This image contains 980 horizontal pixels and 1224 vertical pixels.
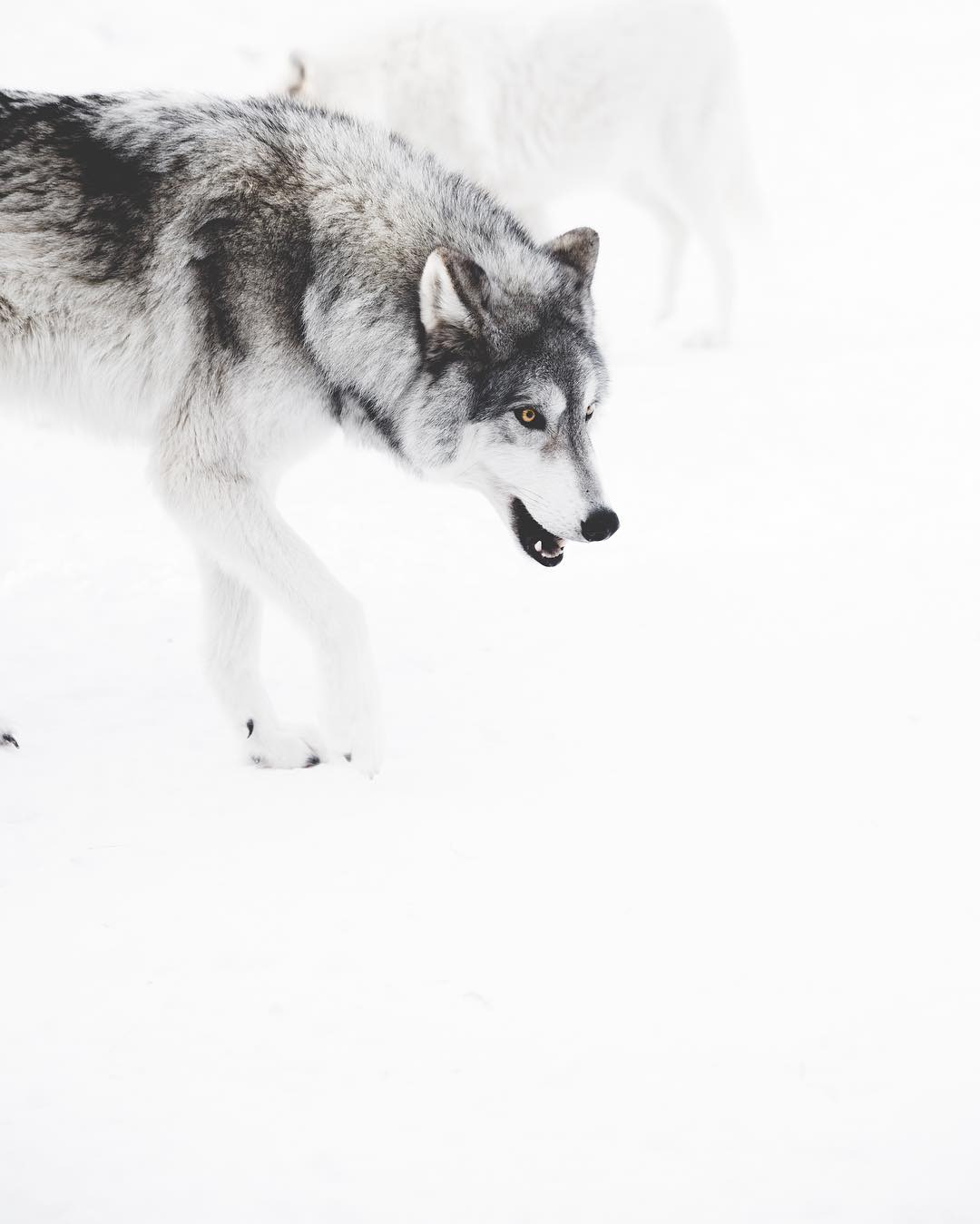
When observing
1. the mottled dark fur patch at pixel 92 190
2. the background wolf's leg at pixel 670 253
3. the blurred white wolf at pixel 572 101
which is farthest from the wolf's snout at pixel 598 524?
the background wolf's leg at pixel 670 253

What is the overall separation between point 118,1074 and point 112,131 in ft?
7.69

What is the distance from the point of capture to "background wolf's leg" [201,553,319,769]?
10.5 feet

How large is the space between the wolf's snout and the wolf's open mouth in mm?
176

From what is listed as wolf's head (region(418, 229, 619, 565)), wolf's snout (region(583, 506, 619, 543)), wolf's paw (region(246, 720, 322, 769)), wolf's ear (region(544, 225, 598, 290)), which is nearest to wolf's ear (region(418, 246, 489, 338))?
wolf's head (region(418, 229, 619, 565))

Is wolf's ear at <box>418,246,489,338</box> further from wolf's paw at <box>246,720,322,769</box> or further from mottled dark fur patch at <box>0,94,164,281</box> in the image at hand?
wolf's paw at <box>246,720,322,769</box>

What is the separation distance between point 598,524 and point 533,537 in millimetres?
242

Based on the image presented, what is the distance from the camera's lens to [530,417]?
2.83 metres

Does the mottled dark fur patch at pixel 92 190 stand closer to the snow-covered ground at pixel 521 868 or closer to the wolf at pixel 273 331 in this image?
the wolf at pixel 273 331

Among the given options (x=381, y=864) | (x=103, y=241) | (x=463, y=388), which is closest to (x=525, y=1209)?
(x=381, y=864)

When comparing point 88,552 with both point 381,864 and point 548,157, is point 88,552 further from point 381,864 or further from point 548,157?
point 548,157

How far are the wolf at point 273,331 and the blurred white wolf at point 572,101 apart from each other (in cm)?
382

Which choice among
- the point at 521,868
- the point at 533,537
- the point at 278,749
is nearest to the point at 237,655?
the point at 278,749

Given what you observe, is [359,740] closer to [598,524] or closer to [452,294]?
[598,524]

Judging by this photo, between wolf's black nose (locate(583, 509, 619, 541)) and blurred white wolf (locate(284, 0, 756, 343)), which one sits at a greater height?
blurred white wolf (locate(284, 0, 756, 343))
